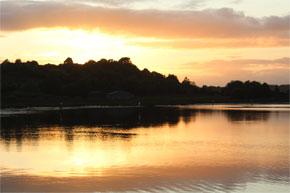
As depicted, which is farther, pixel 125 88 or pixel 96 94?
pixel 125 88

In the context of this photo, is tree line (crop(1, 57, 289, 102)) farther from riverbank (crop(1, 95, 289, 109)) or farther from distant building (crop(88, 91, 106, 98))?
riverbank (crop(1, 95, 289, 109))

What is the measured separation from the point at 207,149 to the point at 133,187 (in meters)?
10.7

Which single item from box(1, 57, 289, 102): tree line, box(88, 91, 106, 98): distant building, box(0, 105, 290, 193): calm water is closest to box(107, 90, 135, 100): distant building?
box(88, 91, 106, 98): distant building

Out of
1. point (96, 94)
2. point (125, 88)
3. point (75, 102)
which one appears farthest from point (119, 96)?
point (75, 102)

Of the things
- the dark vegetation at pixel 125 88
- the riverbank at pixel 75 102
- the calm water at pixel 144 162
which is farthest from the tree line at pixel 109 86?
the calm water at pixel 144 162

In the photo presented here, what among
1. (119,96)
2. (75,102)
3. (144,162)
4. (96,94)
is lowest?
(144,162)

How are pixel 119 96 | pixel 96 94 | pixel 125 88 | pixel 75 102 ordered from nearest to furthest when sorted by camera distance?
pixel 75 102 < pixel 119 96 < pixel 96 94 < pixel 125 88

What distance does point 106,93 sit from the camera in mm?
159875

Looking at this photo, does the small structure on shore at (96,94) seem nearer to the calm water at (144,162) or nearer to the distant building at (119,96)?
the distant building at (119,96)

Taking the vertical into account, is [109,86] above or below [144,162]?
above

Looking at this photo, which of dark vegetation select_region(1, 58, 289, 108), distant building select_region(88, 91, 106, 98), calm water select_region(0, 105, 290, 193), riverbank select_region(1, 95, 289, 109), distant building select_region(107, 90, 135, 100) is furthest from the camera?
distant building select_region(88, 91, 106, 98)

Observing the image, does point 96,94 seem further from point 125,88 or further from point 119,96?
point 125,88

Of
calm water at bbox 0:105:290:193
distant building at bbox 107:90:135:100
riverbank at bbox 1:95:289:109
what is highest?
distant building at bbox 107:90:135:100

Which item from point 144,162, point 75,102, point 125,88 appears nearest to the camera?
point 144,162
